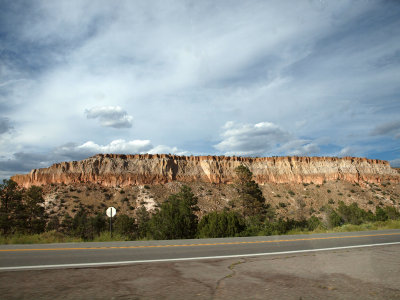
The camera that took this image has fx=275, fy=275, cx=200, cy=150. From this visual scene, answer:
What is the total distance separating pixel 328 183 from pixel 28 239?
89224 mm

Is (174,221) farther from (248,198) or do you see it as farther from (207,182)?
(207,182)

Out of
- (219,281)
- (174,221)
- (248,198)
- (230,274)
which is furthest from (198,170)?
(219,281)

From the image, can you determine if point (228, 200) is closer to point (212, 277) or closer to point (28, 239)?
point (28, 239)

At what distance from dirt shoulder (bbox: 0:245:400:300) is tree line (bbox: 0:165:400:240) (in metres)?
10.4

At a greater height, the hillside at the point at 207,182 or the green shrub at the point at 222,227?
the hillside at the point at 207,182

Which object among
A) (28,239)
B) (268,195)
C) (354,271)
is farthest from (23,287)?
(268,195)

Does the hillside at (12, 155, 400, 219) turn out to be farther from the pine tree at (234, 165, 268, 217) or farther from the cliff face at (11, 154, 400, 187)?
the pine tree at (234, 165, 268, 217)

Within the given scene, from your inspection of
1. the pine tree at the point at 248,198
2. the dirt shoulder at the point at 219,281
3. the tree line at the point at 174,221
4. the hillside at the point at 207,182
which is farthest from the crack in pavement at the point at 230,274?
the hillside at the point at 207,182

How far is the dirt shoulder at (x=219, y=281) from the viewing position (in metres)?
4.33

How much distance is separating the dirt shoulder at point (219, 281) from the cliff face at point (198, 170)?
2802 inches

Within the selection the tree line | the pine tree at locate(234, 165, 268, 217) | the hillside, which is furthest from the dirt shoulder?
the hillside

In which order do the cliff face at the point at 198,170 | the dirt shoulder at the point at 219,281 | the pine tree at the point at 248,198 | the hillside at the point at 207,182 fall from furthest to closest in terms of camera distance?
the cliff face at the point at 198,170 < the hillside at the point at 207,182 < the pine tree at the point at 248,198 < the dirt shoulder at the point at 219,281

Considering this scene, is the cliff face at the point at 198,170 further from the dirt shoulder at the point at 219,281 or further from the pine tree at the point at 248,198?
the dirt shoulder at the point at 219,281

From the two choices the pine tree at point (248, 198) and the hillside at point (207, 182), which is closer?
the pine tree at point (248, 198)
